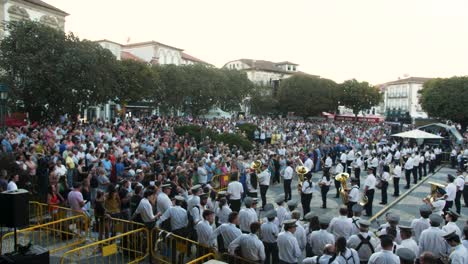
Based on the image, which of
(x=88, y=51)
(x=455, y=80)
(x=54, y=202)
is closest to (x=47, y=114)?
(x=88, y=51)

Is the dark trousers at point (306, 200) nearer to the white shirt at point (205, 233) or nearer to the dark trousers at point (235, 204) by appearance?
the dark trousers at point (235, 204)

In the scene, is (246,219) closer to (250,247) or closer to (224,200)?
(224,200)

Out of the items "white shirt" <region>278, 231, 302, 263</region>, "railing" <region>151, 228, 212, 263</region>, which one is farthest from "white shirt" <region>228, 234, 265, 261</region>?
"railing" <region>151, 228, 212, 263</region>

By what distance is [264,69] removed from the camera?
3794 inches

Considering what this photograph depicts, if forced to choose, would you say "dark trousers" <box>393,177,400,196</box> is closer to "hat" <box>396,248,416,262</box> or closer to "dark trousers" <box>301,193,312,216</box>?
"dark trousers" <box>301,193,312,216</box>

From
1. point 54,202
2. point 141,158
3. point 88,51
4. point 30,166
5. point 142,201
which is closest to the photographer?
point 142,201

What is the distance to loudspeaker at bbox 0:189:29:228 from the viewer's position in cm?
680

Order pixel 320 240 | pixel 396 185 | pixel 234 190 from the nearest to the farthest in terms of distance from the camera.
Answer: pixel 320 240
pixel 234 190
pixel 396 185

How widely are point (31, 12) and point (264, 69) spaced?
62.6 metres

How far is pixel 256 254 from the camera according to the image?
725 cm

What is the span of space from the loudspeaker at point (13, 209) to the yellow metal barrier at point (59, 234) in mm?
2676

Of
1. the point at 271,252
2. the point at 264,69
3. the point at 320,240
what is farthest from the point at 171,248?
the point at 264,69

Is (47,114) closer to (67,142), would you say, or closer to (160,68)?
(67,142)

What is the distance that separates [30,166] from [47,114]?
15.5 metres
